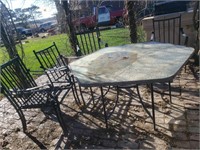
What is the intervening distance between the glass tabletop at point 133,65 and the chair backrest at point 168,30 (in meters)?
1.20

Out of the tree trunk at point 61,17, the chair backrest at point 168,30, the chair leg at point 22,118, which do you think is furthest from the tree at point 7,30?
the chair backrest at point 168,30

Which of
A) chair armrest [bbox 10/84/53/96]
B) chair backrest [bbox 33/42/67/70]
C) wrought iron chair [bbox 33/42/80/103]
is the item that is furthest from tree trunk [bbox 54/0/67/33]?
chair armrest [bbox 10/84/53/96]

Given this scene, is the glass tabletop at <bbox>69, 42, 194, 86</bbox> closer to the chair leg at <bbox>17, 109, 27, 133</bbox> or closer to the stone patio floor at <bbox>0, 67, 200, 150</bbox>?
the stone patio floor at <bbox>0, 67, 200, 150</bbox>

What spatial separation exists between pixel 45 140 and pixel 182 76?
240 centimetres

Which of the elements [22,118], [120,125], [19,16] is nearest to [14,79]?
[22,118]

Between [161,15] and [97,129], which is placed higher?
[161,15]

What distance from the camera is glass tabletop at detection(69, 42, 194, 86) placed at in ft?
6.70

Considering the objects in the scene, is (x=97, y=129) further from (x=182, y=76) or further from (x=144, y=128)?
(x=182, y=76)

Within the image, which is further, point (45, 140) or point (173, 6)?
point (173, 6)

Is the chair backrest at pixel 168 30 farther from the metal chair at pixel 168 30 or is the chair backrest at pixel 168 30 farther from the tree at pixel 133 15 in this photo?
the tree at pixel 133 15

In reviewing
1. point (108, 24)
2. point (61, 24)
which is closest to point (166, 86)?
point (61, 24)

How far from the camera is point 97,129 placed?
2.61 m

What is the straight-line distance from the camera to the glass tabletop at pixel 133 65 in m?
2.04

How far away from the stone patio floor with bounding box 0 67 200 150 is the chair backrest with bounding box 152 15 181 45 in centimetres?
110
